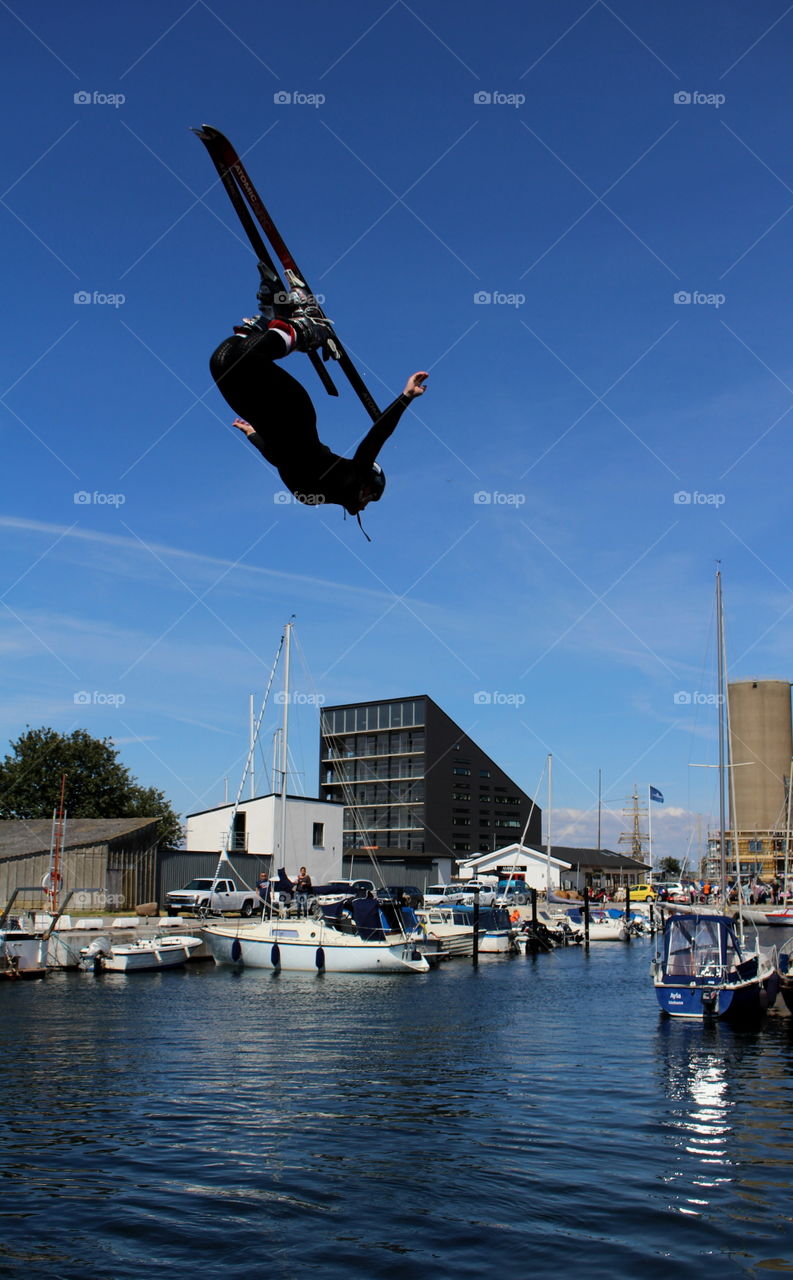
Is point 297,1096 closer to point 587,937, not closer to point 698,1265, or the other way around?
point 698,1265

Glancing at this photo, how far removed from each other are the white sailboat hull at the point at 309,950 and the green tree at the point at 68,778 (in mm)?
49620

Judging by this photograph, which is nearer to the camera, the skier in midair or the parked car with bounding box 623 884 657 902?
the skier in midair

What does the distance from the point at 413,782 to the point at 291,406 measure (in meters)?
110

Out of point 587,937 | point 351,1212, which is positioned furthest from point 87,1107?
point 587,937

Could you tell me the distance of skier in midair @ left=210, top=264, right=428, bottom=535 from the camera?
5355 mm

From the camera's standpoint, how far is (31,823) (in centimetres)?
6419

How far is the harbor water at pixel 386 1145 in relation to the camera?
13.4m

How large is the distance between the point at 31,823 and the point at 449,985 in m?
31.9

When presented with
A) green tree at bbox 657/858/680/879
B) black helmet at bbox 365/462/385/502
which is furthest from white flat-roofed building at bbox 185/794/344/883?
green tree at bbox 657/858/680/879

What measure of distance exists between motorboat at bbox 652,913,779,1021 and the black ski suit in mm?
32376

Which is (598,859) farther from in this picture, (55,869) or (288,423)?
(288,423)

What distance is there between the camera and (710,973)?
35000 mm

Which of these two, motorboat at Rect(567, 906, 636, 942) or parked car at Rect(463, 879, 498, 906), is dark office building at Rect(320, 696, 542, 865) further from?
motorboat at Rect(567, 906, 636, 942)

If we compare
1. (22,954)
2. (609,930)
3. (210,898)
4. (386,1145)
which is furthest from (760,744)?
(386,1145)
